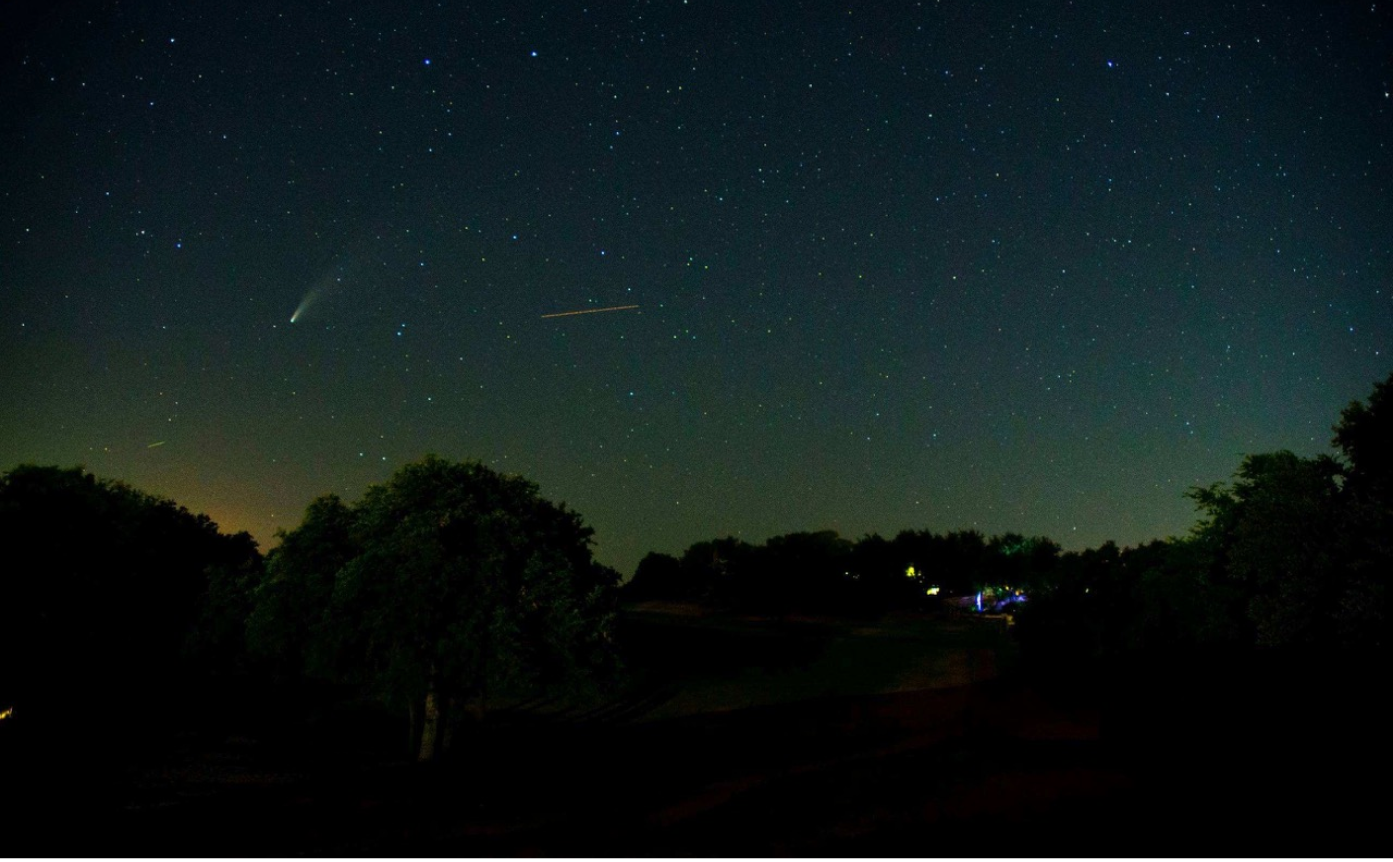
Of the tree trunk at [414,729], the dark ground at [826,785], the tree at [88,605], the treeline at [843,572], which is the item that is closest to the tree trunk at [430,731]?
the tree trunk at [414,729]

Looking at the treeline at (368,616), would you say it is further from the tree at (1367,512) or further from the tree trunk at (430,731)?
the tree at (1367,512)

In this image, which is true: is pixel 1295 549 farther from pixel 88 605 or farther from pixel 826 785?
pixel 88 605

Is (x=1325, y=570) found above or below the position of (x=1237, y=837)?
above

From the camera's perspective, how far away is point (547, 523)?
21.2 metres

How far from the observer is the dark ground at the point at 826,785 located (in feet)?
34.8

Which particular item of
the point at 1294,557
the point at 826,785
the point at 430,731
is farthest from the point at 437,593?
the point at 1294,557

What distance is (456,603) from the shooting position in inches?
731

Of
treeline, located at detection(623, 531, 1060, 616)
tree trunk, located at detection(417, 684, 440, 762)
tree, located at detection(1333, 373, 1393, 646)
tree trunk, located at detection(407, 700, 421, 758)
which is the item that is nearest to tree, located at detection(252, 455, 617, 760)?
tree trunk, located at detection(417, 684, 440, 762)

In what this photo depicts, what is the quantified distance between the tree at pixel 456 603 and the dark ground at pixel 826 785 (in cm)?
225

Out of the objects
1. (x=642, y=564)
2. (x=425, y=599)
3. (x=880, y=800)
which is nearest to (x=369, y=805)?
(x=425, y=599)

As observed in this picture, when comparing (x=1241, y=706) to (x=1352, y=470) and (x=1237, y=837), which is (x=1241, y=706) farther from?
(x=1352, y=470)

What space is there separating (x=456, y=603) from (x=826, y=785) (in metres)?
9.46

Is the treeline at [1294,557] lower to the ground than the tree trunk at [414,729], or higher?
higher

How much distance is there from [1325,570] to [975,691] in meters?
13.6
